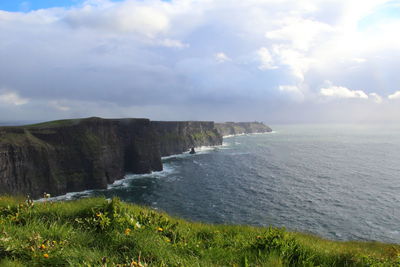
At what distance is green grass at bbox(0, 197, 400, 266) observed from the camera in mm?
5734

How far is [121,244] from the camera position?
6.61 meters

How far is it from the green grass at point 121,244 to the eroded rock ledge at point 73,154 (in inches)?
2507

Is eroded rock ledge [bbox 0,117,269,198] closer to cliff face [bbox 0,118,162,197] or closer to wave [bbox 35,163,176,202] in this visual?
cliff face [bbox 0,118,162,197]

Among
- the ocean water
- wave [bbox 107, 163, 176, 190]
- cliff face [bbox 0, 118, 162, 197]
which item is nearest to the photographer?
the ocean water

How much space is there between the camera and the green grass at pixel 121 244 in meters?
5.73

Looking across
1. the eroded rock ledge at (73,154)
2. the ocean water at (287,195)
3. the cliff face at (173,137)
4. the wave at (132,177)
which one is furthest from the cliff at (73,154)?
the cliff face at (173,137)

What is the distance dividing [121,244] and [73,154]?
266 feet

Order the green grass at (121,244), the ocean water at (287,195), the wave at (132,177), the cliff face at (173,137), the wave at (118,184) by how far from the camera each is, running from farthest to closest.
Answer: the cliff face at (173,137)
the wave at (132,177)
the wave at (118,184)
the ocean water at (287,195)
the green grass at (121,244)

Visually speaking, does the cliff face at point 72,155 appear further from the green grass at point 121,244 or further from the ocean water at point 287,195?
the green grass at point 121,244

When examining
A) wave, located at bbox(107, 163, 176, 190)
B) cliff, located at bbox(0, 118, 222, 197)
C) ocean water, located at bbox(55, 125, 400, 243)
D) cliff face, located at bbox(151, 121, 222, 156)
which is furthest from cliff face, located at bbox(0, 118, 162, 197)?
cliff face, located at bbox(151, 121, 222, 156)

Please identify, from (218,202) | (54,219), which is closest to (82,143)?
(218,202)

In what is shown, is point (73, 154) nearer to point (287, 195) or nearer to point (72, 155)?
point (72, 155)

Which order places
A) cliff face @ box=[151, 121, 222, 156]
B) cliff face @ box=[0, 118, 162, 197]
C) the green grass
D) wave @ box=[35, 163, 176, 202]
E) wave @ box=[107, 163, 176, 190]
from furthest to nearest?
cliff face @ box=[151, 121, 222, 156], wave @ box=[107, 163, 176, 190], wave @ box=[35, 163, 176, 202], cliff face @ box=[0, 118, 162, 197], the green grass

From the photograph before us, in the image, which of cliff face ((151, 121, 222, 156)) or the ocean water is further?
cliff face ((151, 121, 222, 156))
